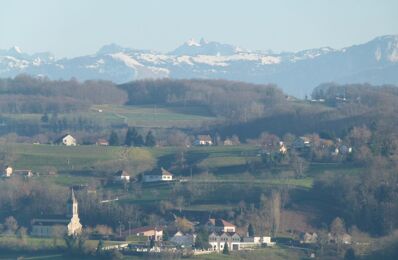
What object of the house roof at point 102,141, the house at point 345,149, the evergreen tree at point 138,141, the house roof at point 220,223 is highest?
the house at point 345,149

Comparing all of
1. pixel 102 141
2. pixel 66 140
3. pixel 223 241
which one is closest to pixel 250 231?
pixel 223 241

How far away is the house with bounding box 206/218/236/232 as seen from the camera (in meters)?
54.9

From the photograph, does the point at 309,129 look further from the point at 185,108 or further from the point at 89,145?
the point at 185,108

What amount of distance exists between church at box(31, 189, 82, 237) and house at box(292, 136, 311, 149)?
50.5 feet

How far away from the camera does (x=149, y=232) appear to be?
54719 mm

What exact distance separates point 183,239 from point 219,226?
98.1 inches

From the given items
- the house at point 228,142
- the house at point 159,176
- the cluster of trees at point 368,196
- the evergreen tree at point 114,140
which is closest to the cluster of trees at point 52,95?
the house at point 228,142

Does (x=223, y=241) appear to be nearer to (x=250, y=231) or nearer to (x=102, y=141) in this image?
(x=250, y=231)

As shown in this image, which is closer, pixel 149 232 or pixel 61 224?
pixel 149 232

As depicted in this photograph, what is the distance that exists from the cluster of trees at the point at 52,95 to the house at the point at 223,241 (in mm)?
40652

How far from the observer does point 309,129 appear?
8088 centimetres

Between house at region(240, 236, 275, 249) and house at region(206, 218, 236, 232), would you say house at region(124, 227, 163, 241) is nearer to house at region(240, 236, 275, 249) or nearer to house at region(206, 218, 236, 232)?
house at region(206, 218, 236, 232)

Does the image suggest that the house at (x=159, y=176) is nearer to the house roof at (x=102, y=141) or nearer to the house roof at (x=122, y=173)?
the house roof at (x=122, y=173)

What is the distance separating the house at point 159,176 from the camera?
6481cm
